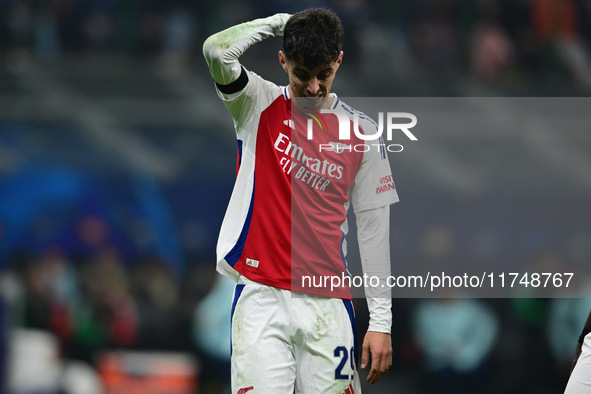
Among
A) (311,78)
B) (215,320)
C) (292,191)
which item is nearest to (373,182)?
(292,191)

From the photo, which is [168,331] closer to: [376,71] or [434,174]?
[434,174]

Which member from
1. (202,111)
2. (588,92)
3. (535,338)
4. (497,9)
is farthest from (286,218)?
(497,9)

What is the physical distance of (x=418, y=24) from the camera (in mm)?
10516

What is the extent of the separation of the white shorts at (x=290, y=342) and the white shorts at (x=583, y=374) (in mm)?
919

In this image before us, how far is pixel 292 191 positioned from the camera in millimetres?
3590

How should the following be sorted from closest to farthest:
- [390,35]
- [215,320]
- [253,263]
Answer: [253,263] → [215,320] → [390,35]

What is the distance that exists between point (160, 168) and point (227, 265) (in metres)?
5.78

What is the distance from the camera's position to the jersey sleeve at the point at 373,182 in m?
3.70

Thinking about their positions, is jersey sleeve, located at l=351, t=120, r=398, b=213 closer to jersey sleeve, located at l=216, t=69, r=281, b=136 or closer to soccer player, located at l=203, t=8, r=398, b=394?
soccer player, located at l=203, t=8, r=398, b=394

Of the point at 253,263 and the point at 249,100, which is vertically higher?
the point at 249,100

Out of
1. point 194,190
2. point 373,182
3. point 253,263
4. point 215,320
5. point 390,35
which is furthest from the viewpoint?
point 390,35

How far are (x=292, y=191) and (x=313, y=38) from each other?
661 millimetres

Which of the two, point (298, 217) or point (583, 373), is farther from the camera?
point (298, 217)

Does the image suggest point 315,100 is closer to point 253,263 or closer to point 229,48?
point 229,48
